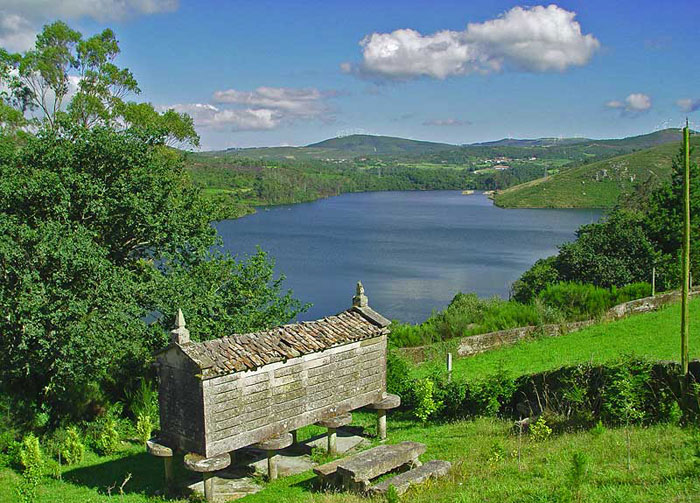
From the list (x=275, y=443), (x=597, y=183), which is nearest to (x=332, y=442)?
(x=275, y=443)

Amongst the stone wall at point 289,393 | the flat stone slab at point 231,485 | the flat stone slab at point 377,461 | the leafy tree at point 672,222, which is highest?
→ the leafy tree at point 672,222

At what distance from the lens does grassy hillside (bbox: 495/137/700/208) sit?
390 ft

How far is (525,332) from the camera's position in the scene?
22.4m

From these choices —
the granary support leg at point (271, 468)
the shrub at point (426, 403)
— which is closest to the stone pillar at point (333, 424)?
the granary support leg at point (271, 468)

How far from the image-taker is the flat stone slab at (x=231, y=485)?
1055 cm

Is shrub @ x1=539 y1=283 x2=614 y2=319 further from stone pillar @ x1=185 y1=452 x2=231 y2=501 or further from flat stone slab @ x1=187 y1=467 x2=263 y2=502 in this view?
stone pillar @ x1=185 y1=452 x2=231 y2=501

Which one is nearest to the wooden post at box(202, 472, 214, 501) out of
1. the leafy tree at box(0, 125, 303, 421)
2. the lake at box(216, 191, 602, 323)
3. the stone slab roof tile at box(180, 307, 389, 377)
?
the stone slab roof tile at box(180, 307, 389, 377)

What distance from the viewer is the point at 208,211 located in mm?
18594

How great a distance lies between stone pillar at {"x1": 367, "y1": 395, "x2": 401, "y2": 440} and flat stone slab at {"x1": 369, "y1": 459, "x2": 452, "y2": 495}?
118 inches

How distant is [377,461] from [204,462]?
270 cm

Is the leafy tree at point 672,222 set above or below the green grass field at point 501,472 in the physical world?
above

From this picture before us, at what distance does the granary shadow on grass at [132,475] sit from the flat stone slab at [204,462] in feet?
4.61

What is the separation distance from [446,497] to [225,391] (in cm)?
389

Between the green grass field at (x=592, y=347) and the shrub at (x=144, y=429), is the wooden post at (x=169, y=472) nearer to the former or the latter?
the shrub at (x=144, y=429)
